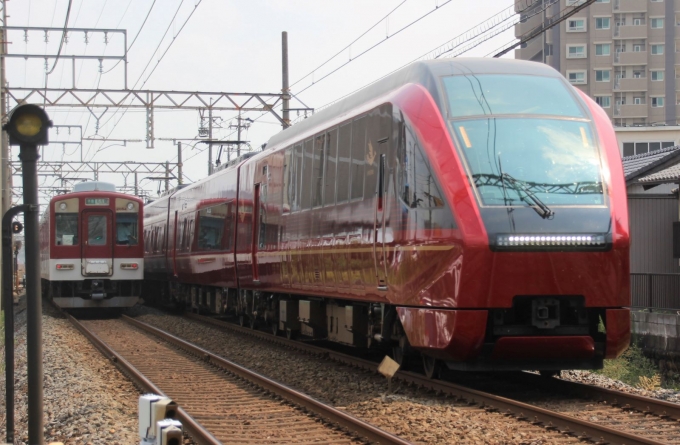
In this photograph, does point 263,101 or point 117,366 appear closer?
point 117,366

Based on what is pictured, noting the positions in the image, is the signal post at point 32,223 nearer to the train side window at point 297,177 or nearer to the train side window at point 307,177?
the train side window at point 307,177

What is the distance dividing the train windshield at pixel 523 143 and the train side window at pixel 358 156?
64.8 inches

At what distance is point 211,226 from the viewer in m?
20.7

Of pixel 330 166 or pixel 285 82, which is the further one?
pixel 285 82

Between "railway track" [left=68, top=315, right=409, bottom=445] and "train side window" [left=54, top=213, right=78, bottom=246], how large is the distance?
30.2ft

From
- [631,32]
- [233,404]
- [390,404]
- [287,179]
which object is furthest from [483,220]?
[631,32]

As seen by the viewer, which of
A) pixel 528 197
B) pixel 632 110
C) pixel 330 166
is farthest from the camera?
pixel 632 110

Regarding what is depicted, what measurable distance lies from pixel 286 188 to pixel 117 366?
3.59 meters

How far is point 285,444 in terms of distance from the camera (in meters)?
7.25

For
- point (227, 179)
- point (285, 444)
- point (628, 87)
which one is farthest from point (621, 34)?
point (285, 444)

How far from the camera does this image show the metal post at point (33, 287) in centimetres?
589

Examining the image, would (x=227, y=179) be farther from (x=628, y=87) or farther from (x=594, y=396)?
(x=628, y=87)

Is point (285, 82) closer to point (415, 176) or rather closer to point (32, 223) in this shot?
point (415, 176)

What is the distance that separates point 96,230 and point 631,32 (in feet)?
182
